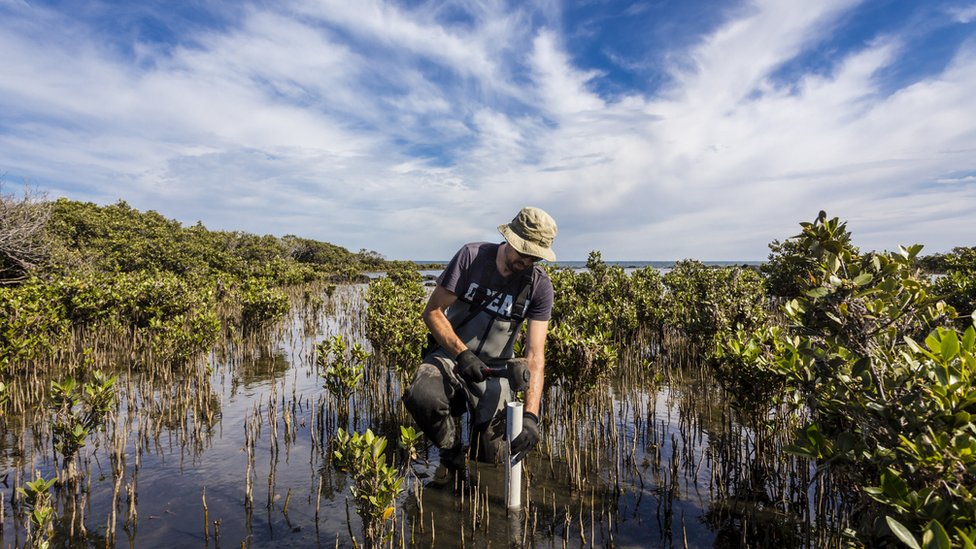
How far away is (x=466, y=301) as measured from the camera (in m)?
4.88

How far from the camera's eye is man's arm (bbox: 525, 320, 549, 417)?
4.40 m

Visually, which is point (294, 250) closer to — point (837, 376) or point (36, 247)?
point (36, 247)

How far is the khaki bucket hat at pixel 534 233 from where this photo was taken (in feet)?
14.2

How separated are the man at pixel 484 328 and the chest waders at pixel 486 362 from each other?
0.03 feet

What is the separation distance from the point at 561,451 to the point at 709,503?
5.69ft

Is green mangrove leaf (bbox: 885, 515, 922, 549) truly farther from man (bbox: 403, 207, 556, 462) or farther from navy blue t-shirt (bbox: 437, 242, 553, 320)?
navy blue t-shirt (bbox: 437, 242, 553, 320)

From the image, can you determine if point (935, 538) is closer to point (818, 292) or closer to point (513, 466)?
point (818, 292)

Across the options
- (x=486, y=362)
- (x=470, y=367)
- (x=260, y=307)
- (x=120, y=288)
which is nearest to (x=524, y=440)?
(x=470, y=367)

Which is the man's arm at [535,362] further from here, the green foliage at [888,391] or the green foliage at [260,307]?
the green foliage at [260,307]

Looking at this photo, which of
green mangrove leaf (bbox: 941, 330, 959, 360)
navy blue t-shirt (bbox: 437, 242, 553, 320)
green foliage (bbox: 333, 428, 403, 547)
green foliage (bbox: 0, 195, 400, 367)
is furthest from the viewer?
green foliage (bbox: 0, 195, 400, 367)

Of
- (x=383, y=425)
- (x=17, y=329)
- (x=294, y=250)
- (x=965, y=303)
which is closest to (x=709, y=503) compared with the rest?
(x=383, y=425)

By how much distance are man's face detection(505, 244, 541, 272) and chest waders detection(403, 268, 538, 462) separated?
16 centimetres

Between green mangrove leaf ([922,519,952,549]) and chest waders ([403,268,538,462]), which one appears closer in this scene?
green mangrove leaf ([922,519,952,549])

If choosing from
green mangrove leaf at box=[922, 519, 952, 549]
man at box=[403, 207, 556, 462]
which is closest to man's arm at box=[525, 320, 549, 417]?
→ man at box=[403, 207, 556, 462]
